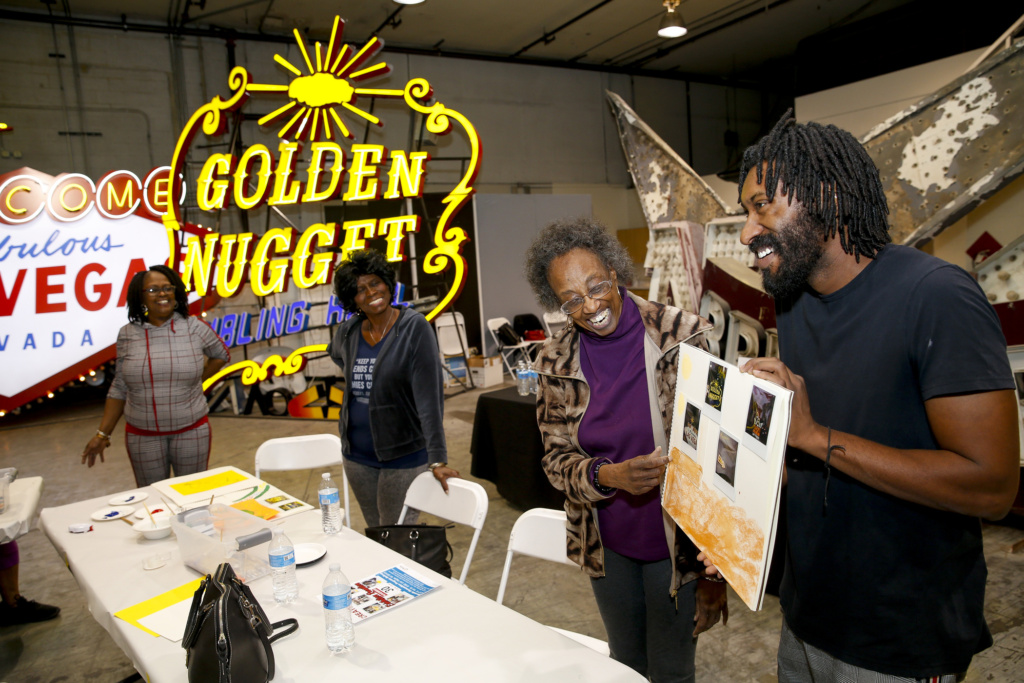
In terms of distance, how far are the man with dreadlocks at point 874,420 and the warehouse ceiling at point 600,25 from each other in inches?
356

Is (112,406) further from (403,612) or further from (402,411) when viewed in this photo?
(403,612)

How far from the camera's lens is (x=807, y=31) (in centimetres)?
1106

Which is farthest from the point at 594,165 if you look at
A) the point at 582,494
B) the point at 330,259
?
the point at 582,494

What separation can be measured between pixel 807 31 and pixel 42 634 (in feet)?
42.3

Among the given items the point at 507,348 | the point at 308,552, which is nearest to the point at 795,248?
the point at 308,552

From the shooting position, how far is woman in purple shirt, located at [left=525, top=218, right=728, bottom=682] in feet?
5.32

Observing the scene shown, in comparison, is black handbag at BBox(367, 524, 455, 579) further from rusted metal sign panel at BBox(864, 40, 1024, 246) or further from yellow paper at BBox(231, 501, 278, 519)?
rusted metal sign panel at BBox(864, 40, 1024, 246)

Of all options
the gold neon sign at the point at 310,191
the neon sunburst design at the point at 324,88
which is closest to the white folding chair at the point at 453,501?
the gold neon sign at the point at 310,191

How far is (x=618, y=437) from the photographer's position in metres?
1.65

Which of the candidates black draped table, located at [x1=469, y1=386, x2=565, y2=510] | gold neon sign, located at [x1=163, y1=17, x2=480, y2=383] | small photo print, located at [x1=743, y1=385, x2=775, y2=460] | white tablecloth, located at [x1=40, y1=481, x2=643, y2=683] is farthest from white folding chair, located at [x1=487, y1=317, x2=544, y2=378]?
small photo print, located at [x1=743, y1=385, x2=775, y2=460]

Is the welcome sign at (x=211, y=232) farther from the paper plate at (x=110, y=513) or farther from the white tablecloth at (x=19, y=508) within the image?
the paper plate at (x=110, y=513)

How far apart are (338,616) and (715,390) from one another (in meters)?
1.02

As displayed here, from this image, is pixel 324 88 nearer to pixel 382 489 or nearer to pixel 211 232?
pixel 211 232

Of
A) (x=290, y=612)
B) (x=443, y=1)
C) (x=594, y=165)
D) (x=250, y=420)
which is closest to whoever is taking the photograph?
(x=290, y=612)
